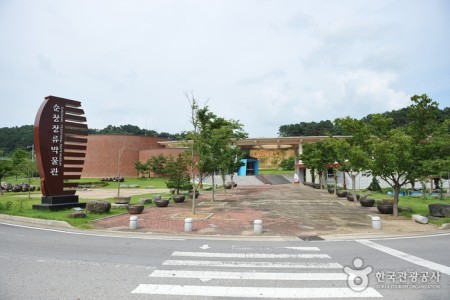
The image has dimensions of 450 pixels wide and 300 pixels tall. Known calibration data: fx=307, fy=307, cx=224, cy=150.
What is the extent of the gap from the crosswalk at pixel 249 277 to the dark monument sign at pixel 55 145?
12.6 m

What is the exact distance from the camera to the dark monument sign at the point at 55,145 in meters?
17.7

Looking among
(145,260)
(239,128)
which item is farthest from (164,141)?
(145,260)

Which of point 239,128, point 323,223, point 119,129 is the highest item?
point 119,129

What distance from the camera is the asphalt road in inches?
223

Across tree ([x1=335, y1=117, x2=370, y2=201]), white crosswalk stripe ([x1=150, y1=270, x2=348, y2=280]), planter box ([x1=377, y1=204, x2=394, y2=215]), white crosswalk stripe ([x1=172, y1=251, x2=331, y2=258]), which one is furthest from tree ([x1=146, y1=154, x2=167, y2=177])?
white crosswalk stripe ([x1=150, y1=270, x2=348, y2=280])

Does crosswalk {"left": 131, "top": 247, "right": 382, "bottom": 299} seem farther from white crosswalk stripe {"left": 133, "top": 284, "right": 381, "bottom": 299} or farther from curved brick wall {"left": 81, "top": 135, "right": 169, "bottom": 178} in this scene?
curved brick wall {"left": 81, "top": 135, "right": 169, "bottom": 178}

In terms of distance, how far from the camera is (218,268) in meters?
7.27

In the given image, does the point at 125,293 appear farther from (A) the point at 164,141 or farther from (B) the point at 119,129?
(B) the point at 119,129

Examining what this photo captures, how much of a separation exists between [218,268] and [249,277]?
1.00 metres

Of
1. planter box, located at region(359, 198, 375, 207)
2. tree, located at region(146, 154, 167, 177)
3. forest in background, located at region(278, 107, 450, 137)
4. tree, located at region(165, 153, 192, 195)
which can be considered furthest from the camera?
forest in background, located at region(278, 107, 450, 137)

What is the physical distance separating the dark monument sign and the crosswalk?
12.6 meters

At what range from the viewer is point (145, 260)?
7926 mm

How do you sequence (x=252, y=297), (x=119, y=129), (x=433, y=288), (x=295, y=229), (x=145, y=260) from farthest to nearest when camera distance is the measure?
(x=119, y=129)
(x=295, y=229)
(x=145, y=260)
(x=433, y=288)
(x=252, y=297)

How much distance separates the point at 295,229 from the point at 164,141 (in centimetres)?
6424
